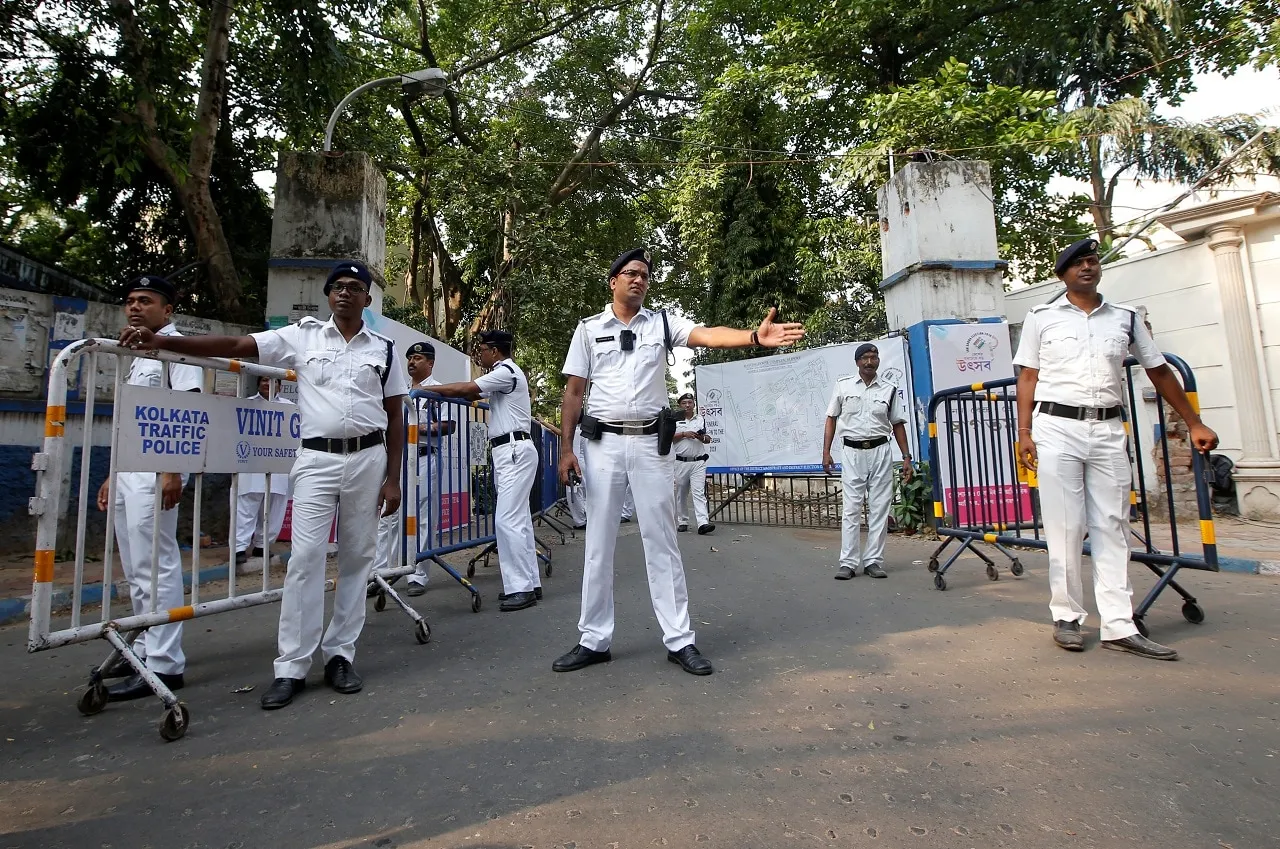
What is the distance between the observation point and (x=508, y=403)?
5.55 meters

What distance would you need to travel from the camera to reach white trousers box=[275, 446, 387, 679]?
3305 millimetres

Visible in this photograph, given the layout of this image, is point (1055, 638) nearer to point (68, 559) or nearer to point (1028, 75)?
point (68, 559)

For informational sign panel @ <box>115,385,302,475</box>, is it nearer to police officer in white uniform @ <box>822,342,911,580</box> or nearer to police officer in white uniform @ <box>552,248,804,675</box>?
police officer in white uniform @ <box>552,248,804,675</box>

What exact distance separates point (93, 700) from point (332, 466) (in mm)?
1373

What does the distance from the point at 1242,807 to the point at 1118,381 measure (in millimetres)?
2323

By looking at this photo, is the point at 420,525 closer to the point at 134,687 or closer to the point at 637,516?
the point at 134,687

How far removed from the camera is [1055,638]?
12.1 feet

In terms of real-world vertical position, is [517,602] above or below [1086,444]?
below

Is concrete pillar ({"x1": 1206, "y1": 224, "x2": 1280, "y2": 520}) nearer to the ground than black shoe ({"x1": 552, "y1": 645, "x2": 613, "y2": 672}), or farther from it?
farther from it

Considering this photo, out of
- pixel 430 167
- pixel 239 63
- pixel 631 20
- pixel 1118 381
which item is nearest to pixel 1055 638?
pixel 1118 381

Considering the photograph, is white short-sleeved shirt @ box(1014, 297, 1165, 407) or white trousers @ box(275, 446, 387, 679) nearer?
white trousers @ box(275, 446, 387, 679)

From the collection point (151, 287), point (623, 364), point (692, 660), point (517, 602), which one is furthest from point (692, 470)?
point (151, 287)

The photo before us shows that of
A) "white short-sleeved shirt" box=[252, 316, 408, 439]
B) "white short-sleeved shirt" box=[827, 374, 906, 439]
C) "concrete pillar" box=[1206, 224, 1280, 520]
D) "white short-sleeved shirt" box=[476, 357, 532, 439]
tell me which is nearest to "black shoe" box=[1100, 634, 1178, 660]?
"white short-sleeved shirt" box=[827, 374, 906, 439]

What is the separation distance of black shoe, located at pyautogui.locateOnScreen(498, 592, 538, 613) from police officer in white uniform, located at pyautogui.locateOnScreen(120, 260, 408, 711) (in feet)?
5.10
